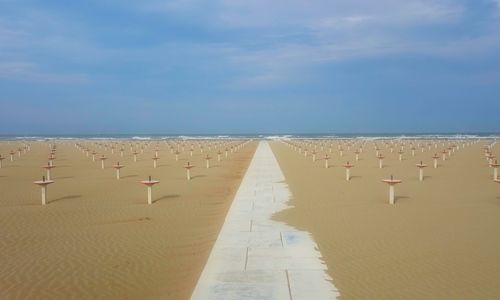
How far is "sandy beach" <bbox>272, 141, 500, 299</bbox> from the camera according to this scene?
22.4 feet

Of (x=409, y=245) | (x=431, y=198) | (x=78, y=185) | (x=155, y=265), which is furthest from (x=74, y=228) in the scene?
(x=431, y=198)

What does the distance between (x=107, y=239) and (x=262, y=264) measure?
399cm

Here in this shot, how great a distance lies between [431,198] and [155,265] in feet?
33.4

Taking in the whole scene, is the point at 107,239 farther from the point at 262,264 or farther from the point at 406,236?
the point at 406,236

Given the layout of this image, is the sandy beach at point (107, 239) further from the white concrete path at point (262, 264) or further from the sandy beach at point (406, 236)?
the sandy beach at point (406, 236)

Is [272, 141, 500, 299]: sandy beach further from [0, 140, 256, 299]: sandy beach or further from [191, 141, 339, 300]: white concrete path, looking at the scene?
[0, 140, 256, 299]: sandy beach

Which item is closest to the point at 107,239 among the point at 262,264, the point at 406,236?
the point at 262,264

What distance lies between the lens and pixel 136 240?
10031 millimetres

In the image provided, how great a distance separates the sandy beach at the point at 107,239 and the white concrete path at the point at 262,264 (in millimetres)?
404

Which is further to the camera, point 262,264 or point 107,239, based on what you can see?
point 107,239

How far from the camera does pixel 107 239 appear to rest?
1009cm

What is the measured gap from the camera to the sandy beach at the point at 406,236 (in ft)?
22.4

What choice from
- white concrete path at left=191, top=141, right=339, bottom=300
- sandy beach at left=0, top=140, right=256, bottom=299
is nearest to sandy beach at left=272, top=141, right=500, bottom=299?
white concrete path at left=191, top=141, right=339, bottom=300

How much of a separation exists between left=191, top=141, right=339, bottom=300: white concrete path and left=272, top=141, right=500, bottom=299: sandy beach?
316 millimetres
